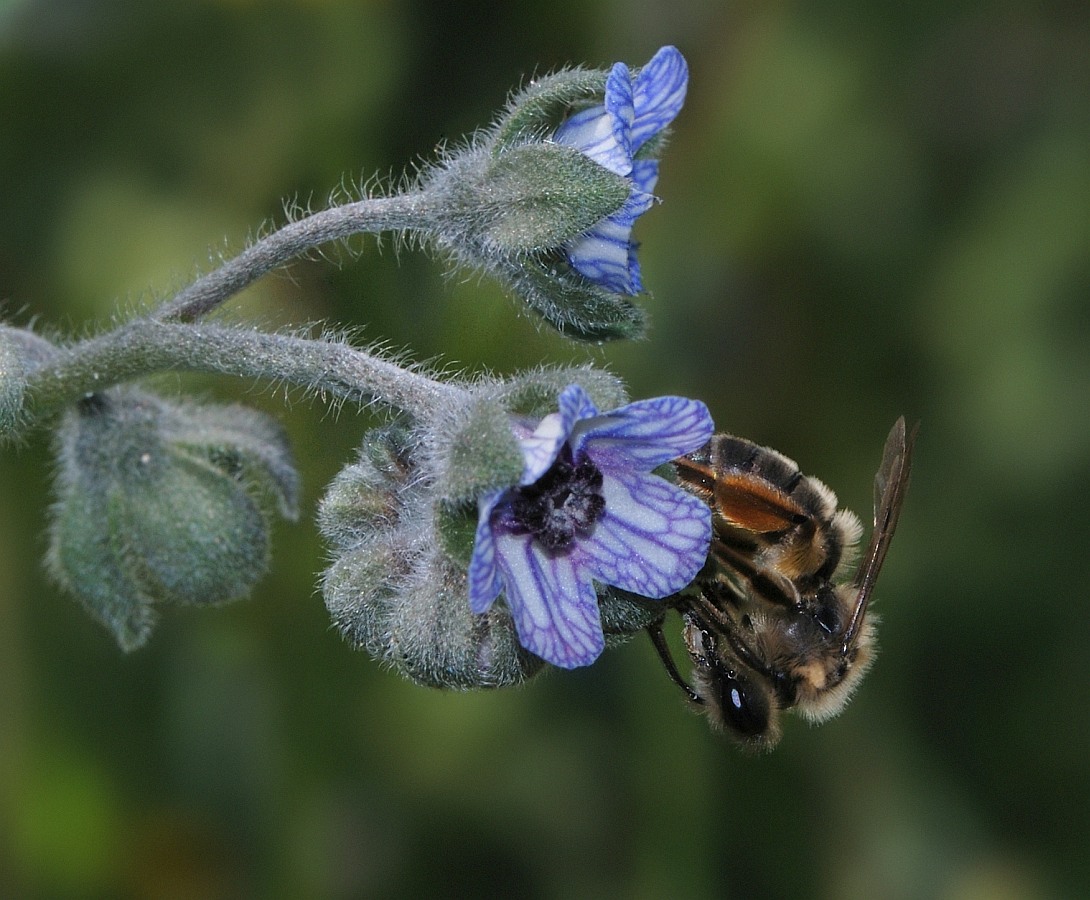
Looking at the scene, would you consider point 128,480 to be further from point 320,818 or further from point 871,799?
point 871,799

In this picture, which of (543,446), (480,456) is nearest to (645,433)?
(543,446)

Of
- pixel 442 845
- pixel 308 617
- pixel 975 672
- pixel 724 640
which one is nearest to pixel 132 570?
pixel 308 617

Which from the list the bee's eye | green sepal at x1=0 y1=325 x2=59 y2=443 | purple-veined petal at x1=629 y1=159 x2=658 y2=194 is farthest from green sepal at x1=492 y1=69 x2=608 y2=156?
the bee's eye

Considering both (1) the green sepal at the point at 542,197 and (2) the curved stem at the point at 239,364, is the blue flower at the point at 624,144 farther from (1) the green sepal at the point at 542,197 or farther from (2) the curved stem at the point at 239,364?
(2) the curved stem at the point at 239,364

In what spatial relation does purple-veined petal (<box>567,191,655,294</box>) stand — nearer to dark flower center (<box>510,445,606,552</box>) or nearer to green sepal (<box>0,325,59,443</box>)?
dark flower center (<box>510,445,606,552</box>)

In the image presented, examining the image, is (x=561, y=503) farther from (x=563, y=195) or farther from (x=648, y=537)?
(x=563, y=195)
